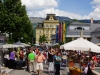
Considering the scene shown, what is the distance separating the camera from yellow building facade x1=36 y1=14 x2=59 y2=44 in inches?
5468

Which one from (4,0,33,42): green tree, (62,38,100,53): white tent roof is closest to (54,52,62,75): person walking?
(62,38,100,53): white tent roof

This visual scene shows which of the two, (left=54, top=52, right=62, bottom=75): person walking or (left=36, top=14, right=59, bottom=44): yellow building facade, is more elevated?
(left=36, top=14, right=59, bottom=44): yellow building facade

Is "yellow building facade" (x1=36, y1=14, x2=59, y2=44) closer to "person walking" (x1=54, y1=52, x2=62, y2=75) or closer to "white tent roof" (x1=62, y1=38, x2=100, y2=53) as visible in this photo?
"person walking" (x1=54, y1=52, x2=62, y2=75)

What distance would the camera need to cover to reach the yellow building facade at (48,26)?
139 metres

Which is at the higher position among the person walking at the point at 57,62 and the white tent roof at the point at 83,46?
the white tent roof at the point at 83,46

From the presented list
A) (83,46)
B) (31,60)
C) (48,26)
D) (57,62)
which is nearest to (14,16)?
(31,60)

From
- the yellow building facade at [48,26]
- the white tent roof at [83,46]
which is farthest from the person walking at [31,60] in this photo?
the yellow building facade at [48,26]

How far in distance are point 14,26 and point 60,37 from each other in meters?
18.5

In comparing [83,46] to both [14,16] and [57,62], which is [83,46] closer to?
[57,62]

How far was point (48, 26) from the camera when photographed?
14150 cm

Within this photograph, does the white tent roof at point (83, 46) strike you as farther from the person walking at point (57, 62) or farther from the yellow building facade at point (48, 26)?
the yellow building facade at point (48, 26)

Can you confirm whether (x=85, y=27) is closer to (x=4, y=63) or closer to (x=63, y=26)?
(x=63, y=26)

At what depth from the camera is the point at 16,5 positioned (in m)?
35.5

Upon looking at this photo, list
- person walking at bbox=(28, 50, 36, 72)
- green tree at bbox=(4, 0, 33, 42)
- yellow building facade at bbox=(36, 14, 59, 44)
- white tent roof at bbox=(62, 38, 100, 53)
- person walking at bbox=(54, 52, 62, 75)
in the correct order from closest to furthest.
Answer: white tent roof at bbox=(62, 38, 100, 53) → person walking at bbox=(54, 52, 62, 75) → person walking at bbox=(28, 50, 36, 72) → green tree at bbox=(4, 0, 33, 42) → yellow building facade at bbox=(36, 14, 59, 44)
